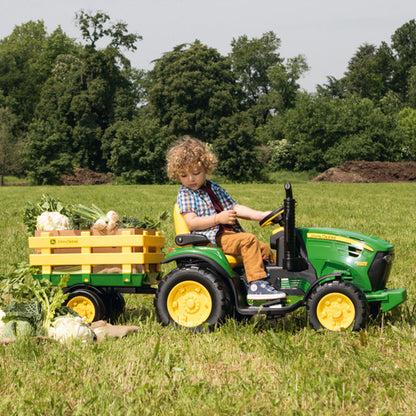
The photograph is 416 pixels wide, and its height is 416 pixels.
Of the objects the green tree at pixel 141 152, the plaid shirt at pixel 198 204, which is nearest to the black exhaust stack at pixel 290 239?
the plaid shirt at pixel 198 204

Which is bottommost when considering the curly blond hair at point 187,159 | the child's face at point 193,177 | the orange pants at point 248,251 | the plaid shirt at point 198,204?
the orange pants at point 248,251

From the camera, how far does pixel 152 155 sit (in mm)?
41562

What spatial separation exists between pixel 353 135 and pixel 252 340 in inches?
1824

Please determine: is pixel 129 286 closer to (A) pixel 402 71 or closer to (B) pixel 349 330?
(B) pixel 349 330

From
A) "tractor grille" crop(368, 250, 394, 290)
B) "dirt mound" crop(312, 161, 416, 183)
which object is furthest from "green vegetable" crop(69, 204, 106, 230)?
"dirt mound" crop(312, 161, 416, 183)

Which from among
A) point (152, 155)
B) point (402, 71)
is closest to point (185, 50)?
point (152, 155)

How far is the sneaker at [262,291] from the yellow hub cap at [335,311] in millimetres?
312

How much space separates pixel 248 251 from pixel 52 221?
187 centimetres

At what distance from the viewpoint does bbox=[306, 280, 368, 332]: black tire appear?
4.21m

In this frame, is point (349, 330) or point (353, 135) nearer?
point (349, 330)

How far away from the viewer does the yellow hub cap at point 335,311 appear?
4.27 metres

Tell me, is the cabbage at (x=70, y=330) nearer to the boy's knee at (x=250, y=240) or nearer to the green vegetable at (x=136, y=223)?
the green vegetable at (x=136, y=223)

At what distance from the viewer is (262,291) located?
14.7 ft

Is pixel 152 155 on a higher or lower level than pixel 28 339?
higher
